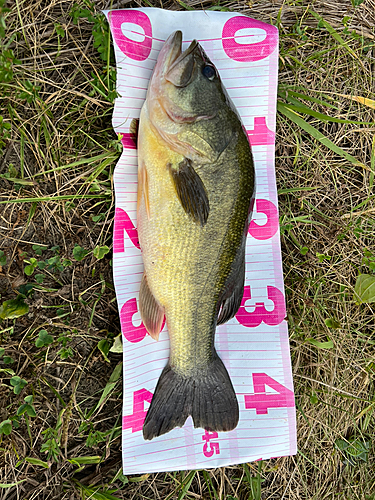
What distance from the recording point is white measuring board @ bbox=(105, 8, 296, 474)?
2258mm

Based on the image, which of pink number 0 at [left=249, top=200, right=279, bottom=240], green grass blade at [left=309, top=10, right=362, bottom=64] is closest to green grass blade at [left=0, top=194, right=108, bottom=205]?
pink number 0 at [left=249, top=200, right=279, bottom=240]

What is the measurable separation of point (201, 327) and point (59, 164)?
131 cm

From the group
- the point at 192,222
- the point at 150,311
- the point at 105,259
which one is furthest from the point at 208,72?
the point at 150,311

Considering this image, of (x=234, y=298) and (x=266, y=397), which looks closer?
(x=234, y=298)

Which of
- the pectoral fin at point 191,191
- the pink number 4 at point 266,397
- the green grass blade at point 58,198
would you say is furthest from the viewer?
the pink number 4 at point 266,397

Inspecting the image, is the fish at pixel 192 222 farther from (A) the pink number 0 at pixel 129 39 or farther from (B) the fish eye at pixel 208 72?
(A) the pink number 0 at pixel 129 39

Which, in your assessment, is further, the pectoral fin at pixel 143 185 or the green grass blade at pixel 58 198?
the green grass blade at pixel 58 198

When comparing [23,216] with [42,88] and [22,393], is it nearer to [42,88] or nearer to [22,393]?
[42,88]

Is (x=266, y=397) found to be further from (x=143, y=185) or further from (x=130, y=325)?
(x=143, y=185)

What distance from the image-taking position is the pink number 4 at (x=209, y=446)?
2.30 m

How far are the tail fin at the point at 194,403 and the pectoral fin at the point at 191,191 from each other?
2.89 feet

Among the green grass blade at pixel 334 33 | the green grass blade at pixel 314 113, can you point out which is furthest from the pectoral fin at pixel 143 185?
the green grass blade at pixel 334 33

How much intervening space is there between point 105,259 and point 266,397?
1377 millimetres

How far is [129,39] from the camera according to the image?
2256 mm
